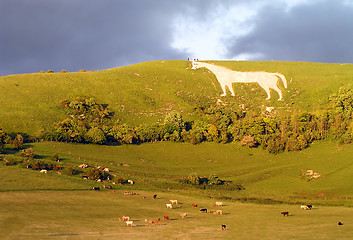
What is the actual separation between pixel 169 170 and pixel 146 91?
7123 centimetres

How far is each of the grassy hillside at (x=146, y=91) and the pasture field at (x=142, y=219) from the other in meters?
60.7

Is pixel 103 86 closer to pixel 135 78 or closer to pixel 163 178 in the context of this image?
pixel 135 78

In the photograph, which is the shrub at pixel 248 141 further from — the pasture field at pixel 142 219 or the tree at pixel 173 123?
the pasture field at pixel 142 219

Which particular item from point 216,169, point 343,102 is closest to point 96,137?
point 216,169

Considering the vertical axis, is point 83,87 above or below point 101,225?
above

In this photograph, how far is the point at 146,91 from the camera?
155 m

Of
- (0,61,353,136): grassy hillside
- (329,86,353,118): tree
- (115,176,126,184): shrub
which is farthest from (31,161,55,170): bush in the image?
(329,86,353,118): tree

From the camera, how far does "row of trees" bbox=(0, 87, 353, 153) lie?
355 ft

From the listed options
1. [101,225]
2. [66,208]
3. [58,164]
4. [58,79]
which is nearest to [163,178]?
[58,164]

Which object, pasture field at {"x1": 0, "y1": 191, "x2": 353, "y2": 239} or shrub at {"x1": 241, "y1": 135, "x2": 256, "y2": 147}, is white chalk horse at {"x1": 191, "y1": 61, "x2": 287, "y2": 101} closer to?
shrub at {"x1": 241, "y1": 135, "x2": 256, "y2": 147}

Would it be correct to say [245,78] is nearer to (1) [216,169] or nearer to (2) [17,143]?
(1) [216,169]

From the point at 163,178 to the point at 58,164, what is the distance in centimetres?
2600

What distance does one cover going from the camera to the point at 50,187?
59.2 m

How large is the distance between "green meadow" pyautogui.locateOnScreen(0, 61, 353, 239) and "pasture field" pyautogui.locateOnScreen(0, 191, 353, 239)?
0.48 feet
